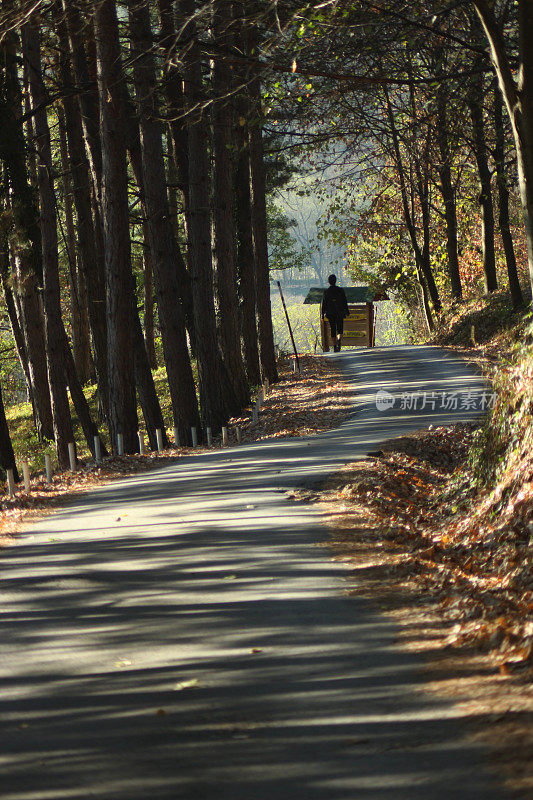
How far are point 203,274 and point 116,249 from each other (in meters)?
3.25

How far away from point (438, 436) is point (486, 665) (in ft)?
29.9

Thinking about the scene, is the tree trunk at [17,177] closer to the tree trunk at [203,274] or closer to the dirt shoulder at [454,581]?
the tree trunk at [203,274]

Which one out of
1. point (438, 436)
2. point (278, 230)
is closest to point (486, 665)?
point (438, 436)

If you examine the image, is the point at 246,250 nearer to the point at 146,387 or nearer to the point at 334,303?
the point at 334,303

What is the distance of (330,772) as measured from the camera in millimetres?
4102

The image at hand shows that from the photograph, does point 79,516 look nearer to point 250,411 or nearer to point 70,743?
point 70,743

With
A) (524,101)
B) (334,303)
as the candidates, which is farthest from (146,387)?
(524,101)

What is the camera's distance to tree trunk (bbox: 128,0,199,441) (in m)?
19.5

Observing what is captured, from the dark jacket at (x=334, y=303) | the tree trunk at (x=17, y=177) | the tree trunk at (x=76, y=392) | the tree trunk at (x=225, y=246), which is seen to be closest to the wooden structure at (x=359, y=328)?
the dark jacket at (x=334, y=303)

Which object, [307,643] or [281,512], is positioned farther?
[281,512]

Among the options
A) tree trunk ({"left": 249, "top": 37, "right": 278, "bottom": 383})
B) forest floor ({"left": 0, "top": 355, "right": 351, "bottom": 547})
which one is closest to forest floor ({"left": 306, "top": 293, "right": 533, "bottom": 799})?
forest floor ({"left": 0, "top": 355, "right": 351, "bottom": 547})

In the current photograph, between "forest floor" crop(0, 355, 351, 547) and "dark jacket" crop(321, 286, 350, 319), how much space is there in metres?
1.70

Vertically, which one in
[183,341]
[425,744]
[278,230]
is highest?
[278,230]

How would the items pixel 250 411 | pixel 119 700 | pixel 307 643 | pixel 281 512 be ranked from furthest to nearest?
pixel 250 411
pixel 281 512
pixel 307 643
pixel 119 700
